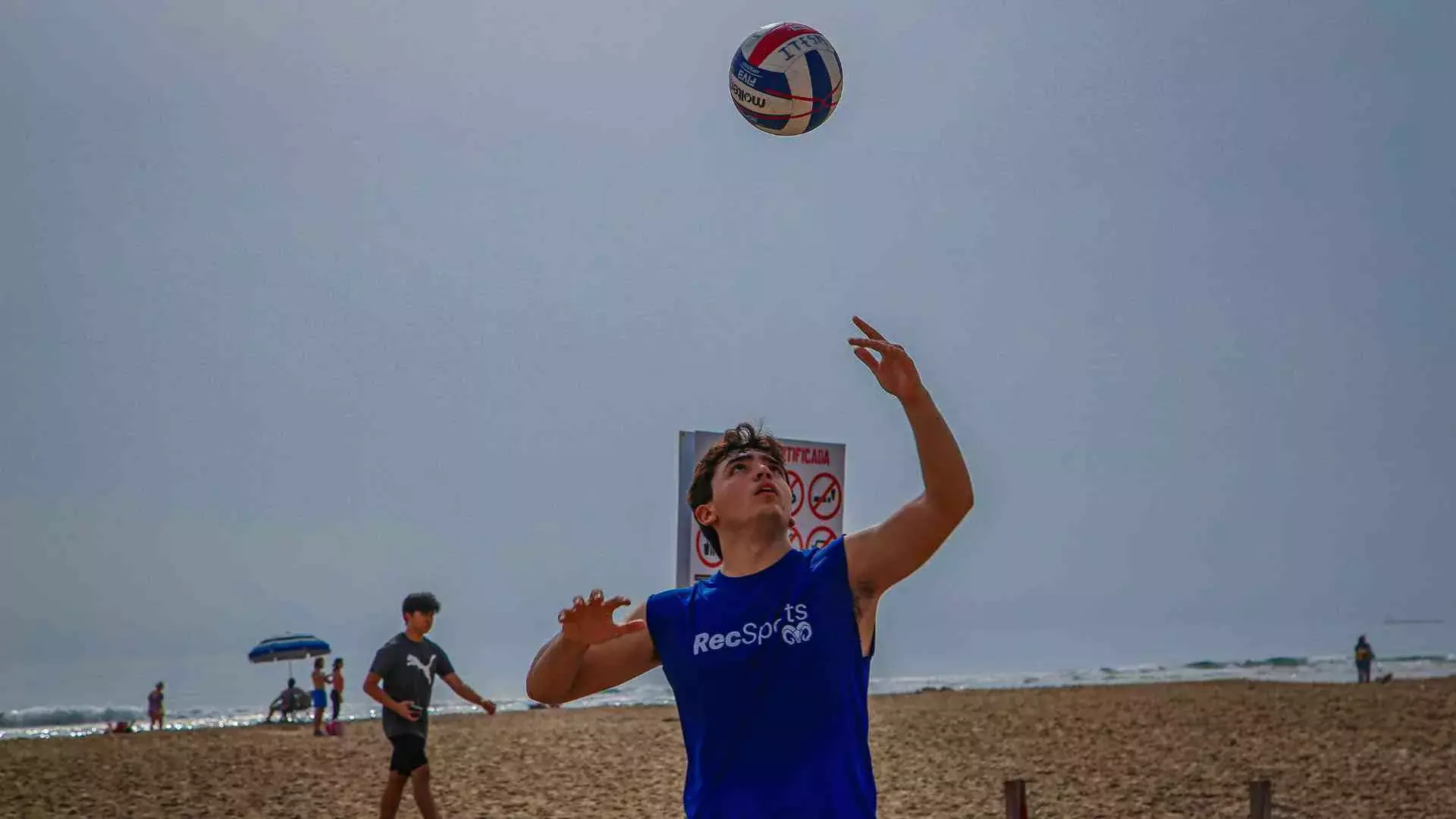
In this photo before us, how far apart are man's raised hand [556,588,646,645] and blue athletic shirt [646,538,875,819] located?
19 centimetres

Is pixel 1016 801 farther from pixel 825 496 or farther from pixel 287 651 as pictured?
pixel 287 651

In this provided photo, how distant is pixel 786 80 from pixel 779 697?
567cm

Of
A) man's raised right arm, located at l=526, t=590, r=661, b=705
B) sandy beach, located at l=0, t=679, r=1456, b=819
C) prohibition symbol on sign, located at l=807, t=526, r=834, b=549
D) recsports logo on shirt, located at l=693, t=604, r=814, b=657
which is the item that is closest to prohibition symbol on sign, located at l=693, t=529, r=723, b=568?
prohibition symbol on sign, located at l=807, t=526, r=834, b=549

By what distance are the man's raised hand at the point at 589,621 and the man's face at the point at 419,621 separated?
7776 millimetres

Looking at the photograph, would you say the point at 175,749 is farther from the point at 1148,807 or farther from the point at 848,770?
the point at 848,770

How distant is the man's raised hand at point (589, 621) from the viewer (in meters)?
3.66

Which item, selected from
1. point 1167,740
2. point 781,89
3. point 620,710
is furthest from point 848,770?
point 620,710

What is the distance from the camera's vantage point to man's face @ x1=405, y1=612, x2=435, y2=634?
36.6ft

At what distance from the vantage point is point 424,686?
11234mm

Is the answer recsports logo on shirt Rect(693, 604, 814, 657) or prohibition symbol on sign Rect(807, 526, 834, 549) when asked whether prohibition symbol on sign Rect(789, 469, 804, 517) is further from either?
recsports logo on shirt Rect(693, 604, 814, 657)

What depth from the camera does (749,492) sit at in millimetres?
3814

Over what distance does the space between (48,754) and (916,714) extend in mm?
15433

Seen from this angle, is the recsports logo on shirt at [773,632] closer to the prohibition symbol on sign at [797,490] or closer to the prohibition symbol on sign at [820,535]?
the prohibition symbol on sign at [797,490]

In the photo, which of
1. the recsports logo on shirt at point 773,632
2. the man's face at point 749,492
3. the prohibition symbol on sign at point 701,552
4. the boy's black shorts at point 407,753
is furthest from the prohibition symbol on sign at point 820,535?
the recsports logo on shirt at point 773,632
